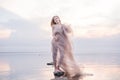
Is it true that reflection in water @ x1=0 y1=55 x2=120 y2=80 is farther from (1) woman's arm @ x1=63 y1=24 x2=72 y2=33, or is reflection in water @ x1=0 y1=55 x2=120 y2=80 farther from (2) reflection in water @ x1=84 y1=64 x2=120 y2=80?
(1) woman's arm @ x1=63 y1=24 x2=72 y2=33

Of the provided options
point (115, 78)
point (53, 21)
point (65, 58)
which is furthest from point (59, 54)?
point (115, 78)

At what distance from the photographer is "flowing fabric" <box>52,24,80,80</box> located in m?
13.9

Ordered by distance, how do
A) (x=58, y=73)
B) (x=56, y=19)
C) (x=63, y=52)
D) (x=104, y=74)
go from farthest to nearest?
1. (x=104, y=74)
2. (x=63, y=52)
3. (x=56, y=19)
4. (x=58, y=73)

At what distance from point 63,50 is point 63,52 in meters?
0.07

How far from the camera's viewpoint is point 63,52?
14.2 m

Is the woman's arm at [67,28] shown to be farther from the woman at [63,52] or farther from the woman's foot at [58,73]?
the woman's foot at [58,73]

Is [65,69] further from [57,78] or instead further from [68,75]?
[57,78]

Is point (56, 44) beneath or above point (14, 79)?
above

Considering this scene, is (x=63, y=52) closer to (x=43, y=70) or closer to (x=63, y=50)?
(x=63, y=50)

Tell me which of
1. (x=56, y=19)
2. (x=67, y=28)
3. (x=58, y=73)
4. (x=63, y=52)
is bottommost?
(x=58, y=73)

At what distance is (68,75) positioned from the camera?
14.1 metres

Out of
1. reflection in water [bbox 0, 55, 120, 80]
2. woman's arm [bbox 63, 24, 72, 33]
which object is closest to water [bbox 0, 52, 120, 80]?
reflection in water [bbox 0, 55, 120, 80]

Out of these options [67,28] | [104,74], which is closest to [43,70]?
[104,74]

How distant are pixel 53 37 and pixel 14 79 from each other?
6.49 feet
